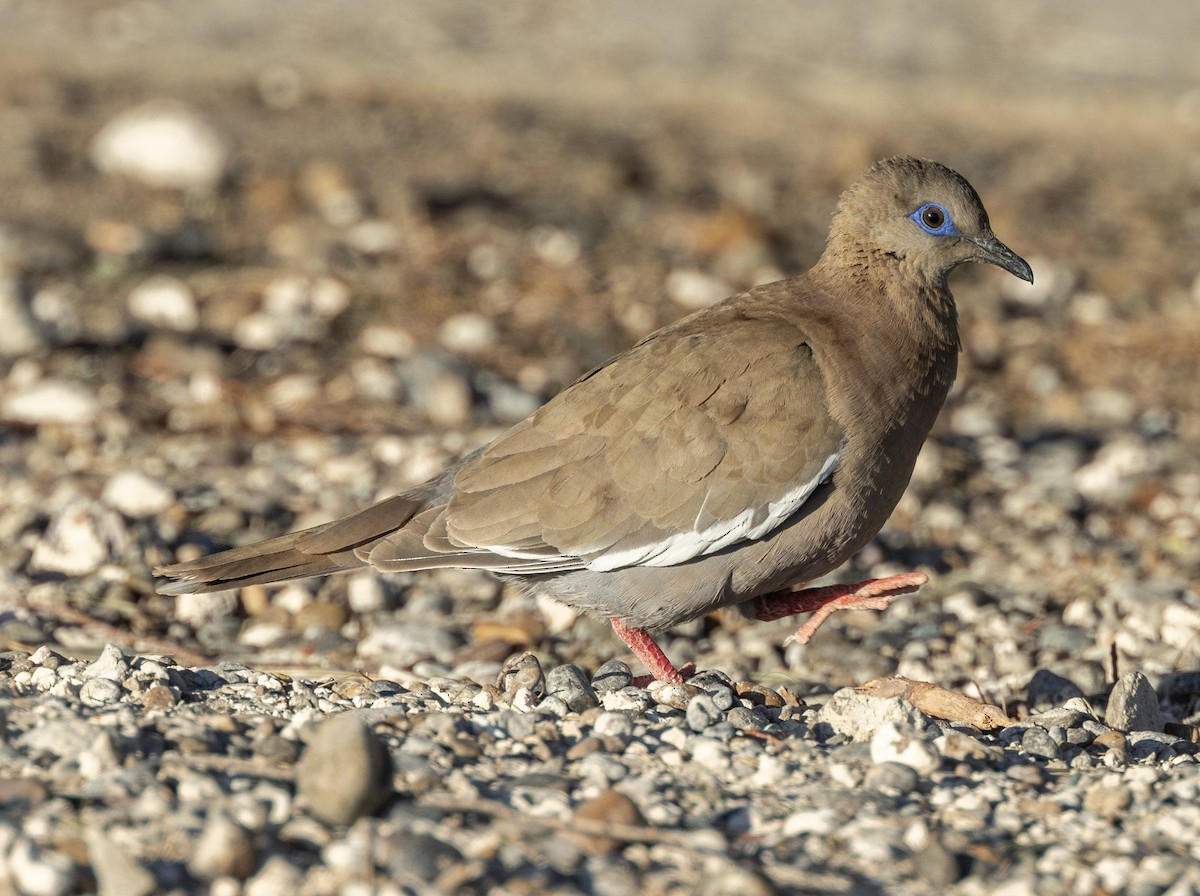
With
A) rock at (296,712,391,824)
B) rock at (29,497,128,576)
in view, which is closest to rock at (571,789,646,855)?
rock at (296,712,391,824)

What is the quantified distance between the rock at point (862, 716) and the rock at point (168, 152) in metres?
6.45

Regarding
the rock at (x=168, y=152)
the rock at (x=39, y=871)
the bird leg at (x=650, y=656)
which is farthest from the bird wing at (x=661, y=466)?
the rock at (x=168, y=152)

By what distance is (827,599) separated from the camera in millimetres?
4969

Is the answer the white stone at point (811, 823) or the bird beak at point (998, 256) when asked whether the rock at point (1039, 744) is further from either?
the bird beak at point (998, 256)

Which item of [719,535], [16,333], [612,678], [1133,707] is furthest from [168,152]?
[1133,707]

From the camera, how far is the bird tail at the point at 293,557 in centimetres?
475

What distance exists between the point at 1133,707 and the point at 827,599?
1015 mm

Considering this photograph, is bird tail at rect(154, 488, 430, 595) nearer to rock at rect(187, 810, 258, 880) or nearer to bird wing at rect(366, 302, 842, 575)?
bird wing at rect(366, 302, 842, 575)

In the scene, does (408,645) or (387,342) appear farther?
(387,342)

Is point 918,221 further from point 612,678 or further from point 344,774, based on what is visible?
point 344,774

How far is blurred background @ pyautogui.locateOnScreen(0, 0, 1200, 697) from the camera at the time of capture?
18.3 ft

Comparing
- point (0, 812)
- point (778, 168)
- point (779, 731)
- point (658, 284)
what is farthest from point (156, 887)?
point (778, 168)

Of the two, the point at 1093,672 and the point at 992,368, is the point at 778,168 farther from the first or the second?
the point at 1093,672

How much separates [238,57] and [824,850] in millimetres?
10039
